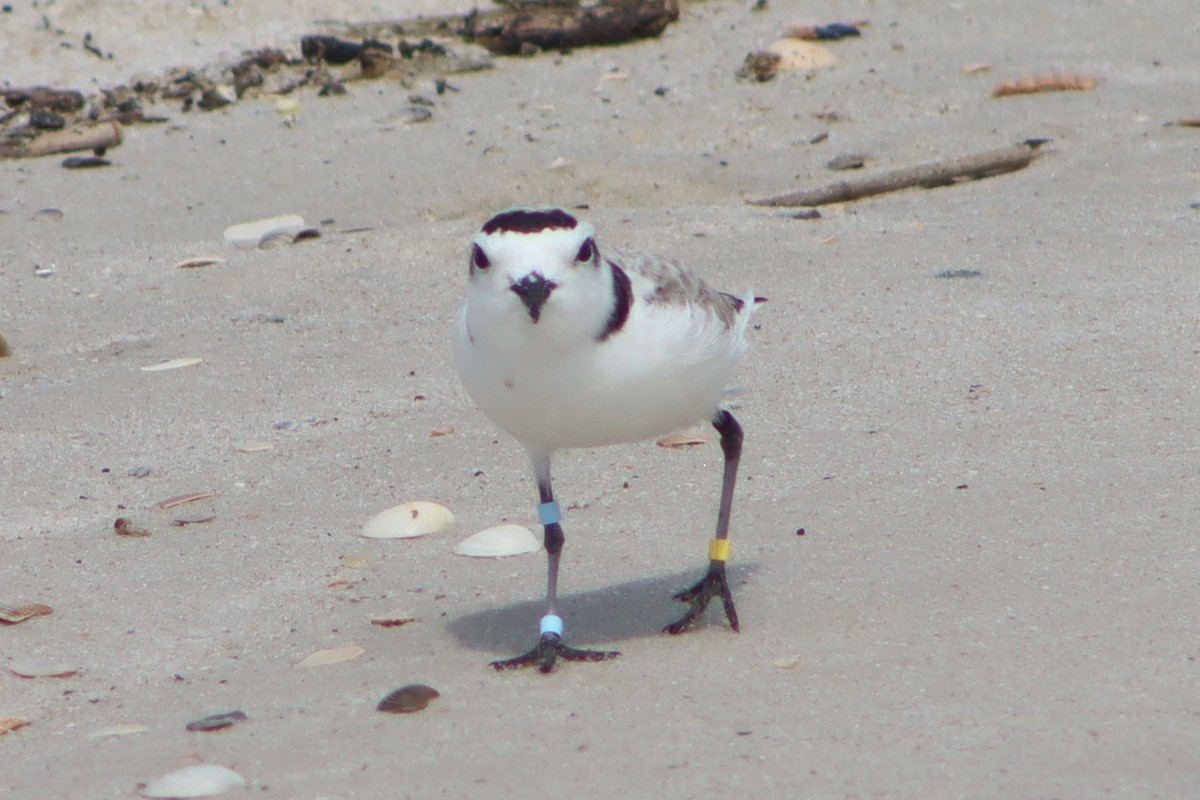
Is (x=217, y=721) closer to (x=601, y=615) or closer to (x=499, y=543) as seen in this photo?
(x=601, y=615)

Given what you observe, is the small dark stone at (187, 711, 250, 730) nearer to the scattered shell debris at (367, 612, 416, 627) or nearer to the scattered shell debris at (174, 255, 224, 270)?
the scattered shell debris at (367, 612, 416, 627)

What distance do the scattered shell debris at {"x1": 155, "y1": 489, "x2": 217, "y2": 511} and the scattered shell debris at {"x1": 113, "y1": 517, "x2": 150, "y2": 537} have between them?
0.51ft

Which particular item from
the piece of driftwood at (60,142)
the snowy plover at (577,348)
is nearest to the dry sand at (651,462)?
the piece of driftwood at (60,142)

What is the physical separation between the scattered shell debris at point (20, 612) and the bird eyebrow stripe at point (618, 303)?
5.54ft

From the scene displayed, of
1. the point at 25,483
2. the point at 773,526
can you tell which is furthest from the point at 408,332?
the point at 773,526

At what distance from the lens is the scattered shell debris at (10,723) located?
11.1 ft

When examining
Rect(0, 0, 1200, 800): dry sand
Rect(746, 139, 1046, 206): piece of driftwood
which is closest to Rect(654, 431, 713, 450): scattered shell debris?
Rect(0, 0, 1200, 800): dry sand

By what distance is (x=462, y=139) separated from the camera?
8391mm

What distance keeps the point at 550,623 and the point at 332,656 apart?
0.53 m

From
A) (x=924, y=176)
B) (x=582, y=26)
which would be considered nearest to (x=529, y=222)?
(x=924, y=176)

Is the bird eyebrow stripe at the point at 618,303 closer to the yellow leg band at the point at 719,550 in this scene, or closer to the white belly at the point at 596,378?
the white belly at the point at 596,378

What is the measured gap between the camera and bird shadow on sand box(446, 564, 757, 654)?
3.80m

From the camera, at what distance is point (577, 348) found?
3260 mm

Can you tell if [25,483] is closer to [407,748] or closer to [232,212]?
[407,748]
